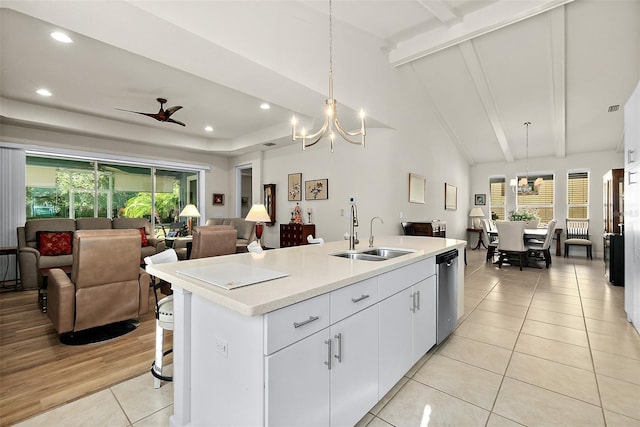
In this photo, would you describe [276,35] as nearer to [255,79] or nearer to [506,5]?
[255,79]

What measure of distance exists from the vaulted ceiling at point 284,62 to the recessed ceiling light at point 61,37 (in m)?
0.07

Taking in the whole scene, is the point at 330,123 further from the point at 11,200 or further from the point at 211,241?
the point at 11,200

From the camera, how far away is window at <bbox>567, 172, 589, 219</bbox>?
7.80 meters

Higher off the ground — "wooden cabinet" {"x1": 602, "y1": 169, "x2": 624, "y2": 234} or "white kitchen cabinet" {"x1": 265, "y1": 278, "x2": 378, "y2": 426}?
"wooden cabinet" {"x1": 602, "y1": 169, "x2": 624, "y2": 234}

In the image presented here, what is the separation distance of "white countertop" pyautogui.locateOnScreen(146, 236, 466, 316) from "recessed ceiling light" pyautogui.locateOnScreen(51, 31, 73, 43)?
125 inches

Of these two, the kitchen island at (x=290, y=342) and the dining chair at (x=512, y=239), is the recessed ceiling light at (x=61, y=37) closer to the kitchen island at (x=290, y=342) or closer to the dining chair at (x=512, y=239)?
the kitchen island at (x=290, y=342)

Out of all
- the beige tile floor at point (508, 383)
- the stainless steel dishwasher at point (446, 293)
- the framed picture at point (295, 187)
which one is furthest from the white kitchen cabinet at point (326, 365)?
the framed picture at point (295, 187)

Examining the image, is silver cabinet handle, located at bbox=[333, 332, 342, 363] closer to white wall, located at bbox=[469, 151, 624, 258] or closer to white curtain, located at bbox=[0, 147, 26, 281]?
white curtain, located at bbox=[0, 147, 26, 281]

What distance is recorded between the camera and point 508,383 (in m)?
1.99

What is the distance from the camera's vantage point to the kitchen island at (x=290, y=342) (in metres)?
1.08

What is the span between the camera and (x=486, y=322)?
10.1 feet

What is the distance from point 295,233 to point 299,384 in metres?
4.97

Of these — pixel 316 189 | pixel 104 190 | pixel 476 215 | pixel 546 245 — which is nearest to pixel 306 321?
pixel 316 189

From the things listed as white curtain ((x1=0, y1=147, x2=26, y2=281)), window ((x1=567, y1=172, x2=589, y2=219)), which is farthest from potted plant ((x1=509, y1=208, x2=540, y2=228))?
white curtain ((x1=0, y1=147, x2=26, y2=281))
